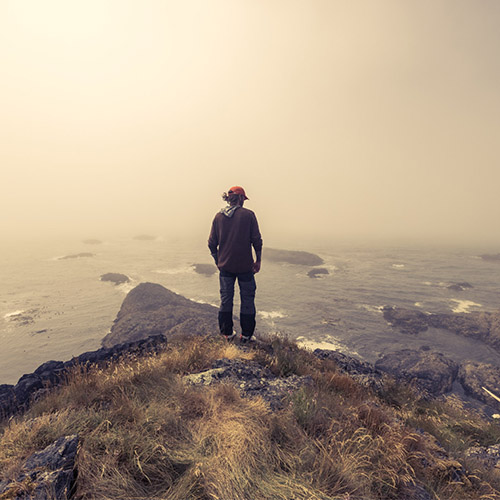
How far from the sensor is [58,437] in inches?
86.4

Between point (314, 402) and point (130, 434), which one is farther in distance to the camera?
point (314, 402)

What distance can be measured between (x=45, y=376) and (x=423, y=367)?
2412cm

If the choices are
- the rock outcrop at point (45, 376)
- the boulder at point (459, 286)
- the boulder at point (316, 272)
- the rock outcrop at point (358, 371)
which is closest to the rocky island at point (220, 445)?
the rock outcrop at point (358, 371)

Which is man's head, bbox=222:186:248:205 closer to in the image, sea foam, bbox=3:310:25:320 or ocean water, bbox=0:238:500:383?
ocean water, bbox=0:238:500:383

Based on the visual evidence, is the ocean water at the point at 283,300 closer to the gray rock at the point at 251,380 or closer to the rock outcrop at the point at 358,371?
the rock outcrop at the point at 358,371

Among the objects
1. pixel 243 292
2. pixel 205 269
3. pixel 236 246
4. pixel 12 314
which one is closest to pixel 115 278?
pixel 12 314

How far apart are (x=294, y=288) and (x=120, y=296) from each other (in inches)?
1317

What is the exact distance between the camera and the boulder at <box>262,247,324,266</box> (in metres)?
75.9

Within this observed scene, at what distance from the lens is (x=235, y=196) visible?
515 centimetres

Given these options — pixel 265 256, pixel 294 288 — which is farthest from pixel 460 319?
pixel 265 256

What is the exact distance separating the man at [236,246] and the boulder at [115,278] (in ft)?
174

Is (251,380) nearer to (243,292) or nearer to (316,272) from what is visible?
(243,292)

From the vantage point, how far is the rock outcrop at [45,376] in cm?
473

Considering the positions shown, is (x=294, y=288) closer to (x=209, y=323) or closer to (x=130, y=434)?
(x=209, y=323)
